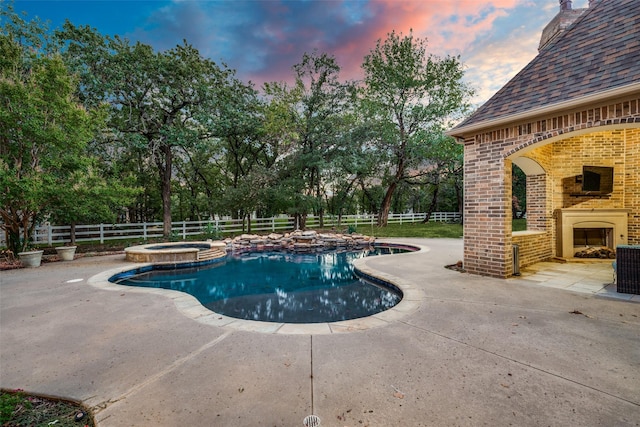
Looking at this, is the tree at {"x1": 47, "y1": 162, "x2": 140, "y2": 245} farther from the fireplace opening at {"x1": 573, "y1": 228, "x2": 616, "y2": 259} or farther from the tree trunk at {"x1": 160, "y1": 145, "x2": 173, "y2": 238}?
the fireplace opening at {"x1": 573, "y1": 228, "x2": 616, "y2": 259}

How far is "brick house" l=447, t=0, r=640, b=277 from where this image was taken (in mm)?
4105

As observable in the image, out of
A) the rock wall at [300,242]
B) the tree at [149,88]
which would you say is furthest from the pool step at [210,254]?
the tree at [149,88]

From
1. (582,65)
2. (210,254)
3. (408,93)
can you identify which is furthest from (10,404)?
(408,93)

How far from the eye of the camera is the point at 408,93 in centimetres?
1638

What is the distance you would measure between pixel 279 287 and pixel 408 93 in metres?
15.0

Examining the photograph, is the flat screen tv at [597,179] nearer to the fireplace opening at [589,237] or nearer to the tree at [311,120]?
the fireplace opening at [589,237]

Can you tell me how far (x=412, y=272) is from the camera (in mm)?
5711

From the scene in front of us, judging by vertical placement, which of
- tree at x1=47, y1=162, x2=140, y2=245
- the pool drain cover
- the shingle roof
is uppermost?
the shingle roof

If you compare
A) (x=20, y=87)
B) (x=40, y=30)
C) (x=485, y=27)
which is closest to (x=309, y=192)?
(x=485, y=27)

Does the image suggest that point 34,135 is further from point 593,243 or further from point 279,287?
point 593,243

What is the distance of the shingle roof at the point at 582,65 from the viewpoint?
4.05m

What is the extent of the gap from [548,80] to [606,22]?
1580mm

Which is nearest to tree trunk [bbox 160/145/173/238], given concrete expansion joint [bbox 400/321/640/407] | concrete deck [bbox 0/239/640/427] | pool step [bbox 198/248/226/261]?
pool step [bbox 198/248/226/261]

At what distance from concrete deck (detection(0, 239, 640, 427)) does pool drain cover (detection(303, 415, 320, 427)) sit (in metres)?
0.03
